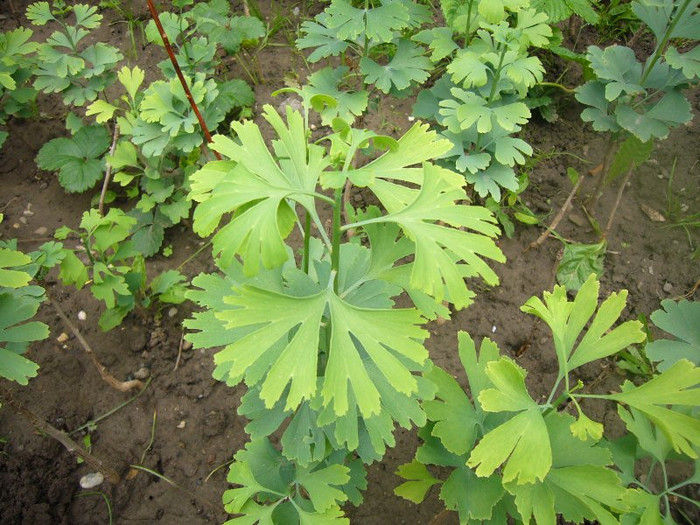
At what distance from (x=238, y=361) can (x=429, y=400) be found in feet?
1.94

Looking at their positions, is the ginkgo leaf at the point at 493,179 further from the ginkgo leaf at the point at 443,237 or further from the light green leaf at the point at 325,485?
the light green leaf at the point at 325,485

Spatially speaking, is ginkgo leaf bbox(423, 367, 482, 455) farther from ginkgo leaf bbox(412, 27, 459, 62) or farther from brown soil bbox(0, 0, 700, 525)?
ginkgo leaf bbox(412, 27, 459, 62)

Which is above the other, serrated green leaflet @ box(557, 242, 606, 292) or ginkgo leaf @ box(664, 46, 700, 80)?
ginkgo leaf @ box(664, 46, 700, 80)

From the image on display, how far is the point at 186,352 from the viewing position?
2.27 m

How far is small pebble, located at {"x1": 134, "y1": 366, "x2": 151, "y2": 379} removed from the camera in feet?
7.26

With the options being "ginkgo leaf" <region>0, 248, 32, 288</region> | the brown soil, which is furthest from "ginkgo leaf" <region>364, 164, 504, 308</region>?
the brown soil

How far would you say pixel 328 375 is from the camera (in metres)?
1.04

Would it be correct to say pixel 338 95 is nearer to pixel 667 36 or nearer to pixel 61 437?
pixel 667 36

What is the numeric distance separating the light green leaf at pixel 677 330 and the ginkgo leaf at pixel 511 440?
0.78 m

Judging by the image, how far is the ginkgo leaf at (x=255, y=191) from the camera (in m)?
1.00

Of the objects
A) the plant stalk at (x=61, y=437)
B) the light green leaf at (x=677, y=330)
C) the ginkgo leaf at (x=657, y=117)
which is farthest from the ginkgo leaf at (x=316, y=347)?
the ginkgo leaf at (x=657, y=117)

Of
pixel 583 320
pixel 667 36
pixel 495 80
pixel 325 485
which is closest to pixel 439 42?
pixel 495 80

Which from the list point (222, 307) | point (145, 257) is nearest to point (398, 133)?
point (145, 257)

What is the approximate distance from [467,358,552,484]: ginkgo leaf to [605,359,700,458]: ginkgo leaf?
0.70 ft
